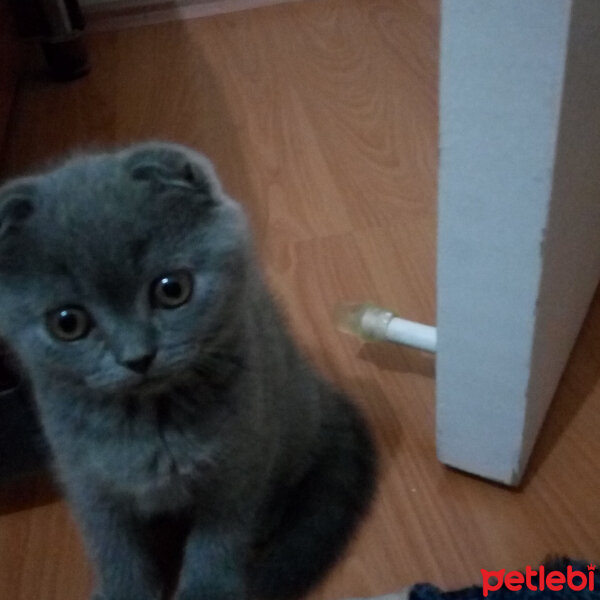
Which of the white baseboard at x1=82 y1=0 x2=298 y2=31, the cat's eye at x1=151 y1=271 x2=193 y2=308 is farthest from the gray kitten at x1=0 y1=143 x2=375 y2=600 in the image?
the white baseboard at x1=82 y1=0 x2=298 y2=31

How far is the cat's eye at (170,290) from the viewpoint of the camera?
1.95 feet

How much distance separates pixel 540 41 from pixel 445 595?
51 centimetres

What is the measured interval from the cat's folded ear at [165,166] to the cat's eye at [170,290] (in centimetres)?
7

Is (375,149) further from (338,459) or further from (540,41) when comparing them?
(540,41)

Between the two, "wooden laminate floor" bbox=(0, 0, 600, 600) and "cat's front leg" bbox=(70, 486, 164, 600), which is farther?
"wooden laminate floor" bbox=(0, 0, 600, 600)

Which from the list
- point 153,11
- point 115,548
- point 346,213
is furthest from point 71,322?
point 153,11

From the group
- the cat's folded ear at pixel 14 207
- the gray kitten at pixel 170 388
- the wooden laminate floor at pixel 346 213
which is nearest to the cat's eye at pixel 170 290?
the gray kitten at pixel 170 388

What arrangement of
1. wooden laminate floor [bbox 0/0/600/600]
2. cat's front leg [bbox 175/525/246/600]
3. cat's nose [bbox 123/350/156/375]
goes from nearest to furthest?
cat's nose [bbox 123/350/156/375] < cat's front leg [bbox 175/525/246/600] < wooden laminate floor [bbox 0/0/600/600]

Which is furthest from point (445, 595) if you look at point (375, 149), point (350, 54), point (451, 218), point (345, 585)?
point (350, 54)

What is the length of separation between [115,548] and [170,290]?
30 centimetres

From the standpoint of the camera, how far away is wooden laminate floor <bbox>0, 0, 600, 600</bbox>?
0.86 metres

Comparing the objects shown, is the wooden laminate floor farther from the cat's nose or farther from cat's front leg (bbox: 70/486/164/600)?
the cat's nose

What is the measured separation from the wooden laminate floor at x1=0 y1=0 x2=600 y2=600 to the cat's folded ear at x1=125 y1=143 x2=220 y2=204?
0.44 m

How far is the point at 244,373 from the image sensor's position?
→ 706 millimetres
